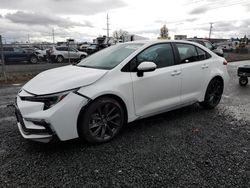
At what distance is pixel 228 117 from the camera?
4789 mm

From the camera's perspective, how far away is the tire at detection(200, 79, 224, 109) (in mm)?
5043

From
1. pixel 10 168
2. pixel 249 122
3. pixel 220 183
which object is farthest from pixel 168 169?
pixel 249 122

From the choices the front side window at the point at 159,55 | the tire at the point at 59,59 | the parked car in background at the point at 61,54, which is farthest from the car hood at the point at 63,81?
the tire at the point at 59,59

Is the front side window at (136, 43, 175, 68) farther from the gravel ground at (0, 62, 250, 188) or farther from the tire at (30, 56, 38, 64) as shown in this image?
the tire at (30, 56, 38, 64)

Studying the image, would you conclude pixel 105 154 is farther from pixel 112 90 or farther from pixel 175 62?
pixel 175 62

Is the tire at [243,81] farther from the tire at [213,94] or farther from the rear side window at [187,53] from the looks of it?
the rear side window at [187,53]

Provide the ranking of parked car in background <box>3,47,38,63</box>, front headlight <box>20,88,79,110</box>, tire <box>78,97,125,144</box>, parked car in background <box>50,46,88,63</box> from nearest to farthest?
front headlight <box>20,88,79,110</box>, tire <box>78,97,125,144</box>, parked car in background <box>3,47,38,63</box>, parked car in background <box>50,46,88,63</box>

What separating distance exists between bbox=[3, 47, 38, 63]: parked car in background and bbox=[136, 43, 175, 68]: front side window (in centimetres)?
1769

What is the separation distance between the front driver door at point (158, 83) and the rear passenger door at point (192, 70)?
7.3 inches

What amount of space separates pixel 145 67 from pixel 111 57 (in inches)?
29.8

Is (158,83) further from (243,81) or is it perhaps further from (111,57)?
(243,81)

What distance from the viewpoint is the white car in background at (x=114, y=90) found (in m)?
3.06

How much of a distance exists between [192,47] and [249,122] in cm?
185

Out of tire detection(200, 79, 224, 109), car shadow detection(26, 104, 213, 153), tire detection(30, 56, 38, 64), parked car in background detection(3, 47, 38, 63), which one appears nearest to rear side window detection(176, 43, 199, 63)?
tire detection(200, 79, 224, 109)
